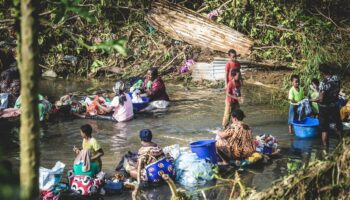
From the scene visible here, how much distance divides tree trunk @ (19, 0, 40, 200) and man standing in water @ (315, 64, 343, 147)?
7517mm

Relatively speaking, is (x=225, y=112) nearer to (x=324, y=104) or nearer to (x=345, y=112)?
(x=324, y=104)

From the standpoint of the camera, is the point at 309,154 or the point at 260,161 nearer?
the point at 260,161

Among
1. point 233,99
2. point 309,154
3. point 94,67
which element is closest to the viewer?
point 309,154

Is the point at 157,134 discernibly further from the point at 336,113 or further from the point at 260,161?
the point at 336,113

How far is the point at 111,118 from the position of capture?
41.4 ft

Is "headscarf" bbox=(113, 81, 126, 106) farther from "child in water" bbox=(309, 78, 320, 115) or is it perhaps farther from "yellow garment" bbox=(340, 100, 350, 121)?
"yellow garment" bbox=(340, 100, 350, 121)

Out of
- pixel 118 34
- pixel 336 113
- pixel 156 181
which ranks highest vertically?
pixel 118 34

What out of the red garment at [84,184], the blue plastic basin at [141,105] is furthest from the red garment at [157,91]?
the red garment at [84,184]

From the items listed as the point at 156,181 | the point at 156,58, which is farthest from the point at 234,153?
the point at 156,58

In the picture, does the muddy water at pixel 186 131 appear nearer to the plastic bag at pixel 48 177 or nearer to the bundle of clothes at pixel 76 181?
the bundle of clothes at pixel 76 181

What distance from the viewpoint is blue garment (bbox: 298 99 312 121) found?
10.6 metres

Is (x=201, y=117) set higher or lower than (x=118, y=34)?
lower

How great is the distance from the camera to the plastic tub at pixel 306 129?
10547 mm

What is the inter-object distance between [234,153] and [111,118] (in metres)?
4.36
